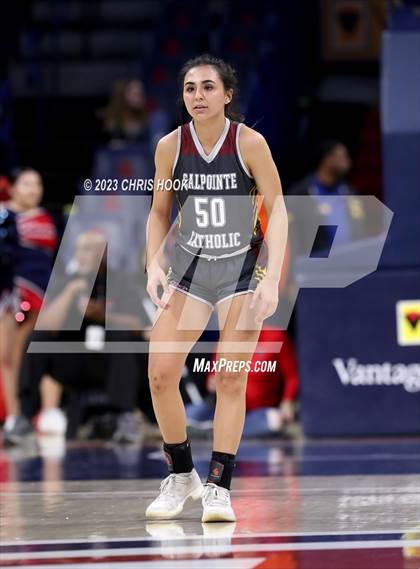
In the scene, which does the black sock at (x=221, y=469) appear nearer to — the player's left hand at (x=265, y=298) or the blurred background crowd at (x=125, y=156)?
the player's left hand at (x=265, y=298)

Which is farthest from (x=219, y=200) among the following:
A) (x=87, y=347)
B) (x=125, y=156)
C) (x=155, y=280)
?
(x=125, y=156)

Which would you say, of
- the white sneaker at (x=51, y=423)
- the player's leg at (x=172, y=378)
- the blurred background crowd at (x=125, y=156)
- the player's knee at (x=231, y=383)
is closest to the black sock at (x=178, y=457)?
the player's leg at (x=172, y=378)

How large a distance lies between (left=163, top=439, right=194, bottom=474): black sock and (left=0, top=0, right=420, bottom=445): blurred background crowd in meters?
3.45

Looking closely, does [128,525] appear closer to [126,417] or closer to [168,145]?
[168,145]

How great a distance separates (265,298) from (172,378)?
0.47 meters

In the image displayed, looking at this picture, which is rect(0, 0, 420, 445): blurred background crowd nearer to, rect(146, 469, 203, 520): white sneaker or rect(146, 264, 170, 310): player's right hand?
A: rect(146, 469, 203, 520): white sneaker

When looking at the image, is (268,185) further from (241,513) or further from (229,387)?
(241,513)

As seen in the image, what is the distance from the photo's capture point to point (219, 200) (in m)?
4.99

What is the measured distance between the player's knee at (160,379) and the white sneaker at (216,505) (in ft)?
1.27

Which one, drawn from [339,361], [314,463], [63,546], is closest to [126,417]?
[339,361]

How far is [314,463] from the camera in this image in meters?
7.00

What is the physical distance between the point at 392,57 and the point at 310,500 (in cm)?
367

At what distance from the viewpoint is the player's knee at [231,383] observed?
4914 mm

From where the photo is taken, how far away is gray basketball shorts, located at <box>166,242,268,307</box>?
196 inches
